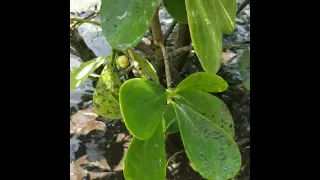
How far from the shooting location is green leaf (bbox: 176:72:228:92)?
47 centimetres

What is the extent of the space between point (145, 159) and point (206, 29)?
14 cm

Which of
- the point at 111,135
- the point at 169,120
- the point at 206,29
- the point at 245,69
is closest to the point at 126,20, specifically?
the point at 206,29

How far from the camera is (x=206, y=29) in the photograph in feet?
1.26

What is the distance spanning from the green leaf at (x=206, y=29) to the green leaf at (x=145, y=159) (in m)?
0.08

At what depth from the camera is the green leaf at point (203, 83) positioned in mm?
471

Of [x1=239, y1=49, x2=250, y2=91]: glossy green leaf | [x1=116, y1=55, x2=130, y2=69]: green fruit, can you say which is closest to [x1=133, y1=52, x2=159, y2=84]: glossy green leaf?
[x1=116, y1=55, x2=130, y2=69]: green fruit

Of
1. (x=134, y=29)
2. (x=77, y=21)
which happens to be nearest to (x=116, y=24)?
(x=134, y=29)

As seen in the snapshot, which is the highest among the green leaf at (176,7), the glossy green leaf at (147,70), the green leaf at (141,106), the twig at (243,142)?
the green leaf at (176,7)

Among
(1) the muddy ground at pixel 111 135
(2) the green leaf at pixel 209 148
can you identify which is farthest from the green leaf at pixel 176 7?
(1) the muddy ground at pixel 111 135

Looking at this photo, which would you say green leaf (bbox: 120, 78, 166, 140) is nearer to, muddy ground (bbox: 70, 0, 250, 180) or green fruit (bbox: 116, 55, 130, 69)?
green fruit (bbox: 116, 55, 130, 69)

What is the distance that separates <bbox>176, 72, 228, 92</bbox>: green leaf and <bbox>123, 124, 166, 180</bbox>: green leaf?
6cm

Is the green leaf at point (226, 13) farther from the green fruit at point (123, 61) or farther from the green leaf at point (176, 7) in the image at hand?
the green fruit at point (123, 61)
